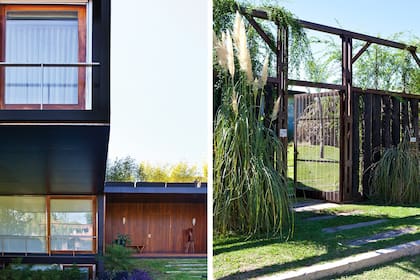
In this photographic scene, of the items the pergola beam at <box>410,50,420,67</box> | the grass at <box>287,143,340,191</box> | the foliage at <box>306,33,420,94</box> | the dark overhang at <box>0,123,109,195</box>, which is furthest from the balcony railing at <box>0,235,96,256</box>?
the pergola beam at <box>410,50,420,67</box>

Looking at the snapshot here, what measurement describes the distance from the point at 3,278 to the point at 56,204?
886 mm

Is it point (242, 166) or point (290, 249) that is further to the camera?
point (242, 166)

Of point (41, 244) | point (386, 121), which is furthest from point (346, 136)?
point (41, 244)

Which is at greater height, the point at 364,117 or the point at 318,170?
the point at 364,117

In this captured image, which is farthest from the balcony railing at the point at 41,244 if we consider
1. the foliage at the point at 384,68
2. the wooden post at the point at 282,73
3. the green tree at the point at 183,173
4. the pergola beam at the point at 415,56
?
the pergola beam at the point at 415,56

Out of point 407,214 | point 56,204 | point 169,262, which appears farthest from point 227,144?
point 169,262

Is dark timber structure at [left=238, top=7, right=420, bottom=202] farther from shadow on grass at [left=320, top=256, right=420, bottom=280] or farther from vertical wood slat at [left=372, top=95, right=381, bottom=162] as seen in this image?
shadow on grass at [left=320, top=256, right=420, bottom=280]

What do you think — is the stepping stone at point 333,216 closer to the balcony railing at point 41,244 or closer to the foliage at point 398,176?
the foliage at point 398,176

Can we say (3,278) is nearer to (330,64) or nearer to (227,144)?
(227,144)

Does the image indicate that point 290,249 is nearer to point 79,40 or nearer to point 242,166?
point 242,166

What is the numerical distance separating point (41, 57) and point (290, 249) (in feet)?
6.63

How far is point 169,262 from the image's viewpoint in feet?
18.7

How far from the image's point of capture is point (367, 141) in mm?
4289

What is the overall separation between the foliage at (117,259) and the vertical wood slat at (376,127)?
2923 mm
